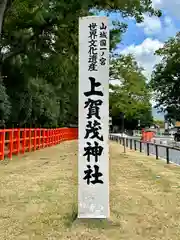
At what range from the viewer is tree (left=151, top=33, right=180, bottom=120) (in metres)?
40.8

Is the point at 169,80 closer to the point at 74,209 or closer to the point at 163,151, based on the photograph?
the point at 163,151

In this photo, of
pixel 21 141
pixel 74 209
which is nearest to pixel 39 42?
pixel 21 141

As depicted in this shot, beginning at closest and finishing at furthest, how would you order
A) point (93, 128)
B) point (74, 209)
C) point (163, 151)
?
1. point (93, 128)
2. point (74, 209)
3. point (163, 151)

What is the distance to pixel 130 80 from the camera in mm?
47750

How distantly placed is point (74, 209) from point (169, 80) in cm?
3745

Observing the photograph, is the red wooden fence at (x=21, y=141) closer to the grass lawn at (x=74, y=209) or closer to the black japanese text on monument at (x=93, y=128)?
the grass lawn at (x=74, y=209)

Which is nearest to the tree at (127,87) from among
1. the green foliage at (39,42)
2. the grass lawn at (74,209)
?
the green foliage at (39,42)

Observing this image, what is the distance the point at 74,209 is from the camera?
6.22 m

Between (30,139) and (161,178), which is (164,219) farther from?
(30,139)

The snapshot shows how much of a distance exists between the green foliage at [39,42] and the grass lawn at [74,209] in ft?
26.9

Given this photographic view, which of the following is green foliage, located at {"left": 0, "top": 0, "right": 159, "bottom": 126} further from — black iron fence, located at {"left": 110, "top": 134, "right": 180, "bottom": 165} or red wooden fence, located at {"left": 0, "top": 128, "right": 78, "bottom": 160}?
black iron fence, located at {"left": 110, "top": 134, "right": 180, "bottom": 165}

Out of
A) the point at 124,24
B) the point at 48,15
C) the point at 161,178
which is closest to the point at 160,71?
the point at 124,24

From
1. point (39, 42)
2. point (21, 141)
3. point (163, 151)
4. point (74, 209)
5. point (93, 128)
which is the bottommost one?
point (74, 209)

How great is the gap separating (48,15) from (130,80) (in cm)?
3314
